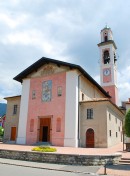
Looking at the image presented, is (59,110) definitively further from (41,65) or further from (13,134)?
(13,134)

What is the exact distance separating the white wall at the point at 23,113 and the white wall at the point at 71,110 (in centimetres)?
640

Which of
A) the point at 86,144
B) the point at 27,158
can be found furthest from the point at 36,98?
the point at 27,158

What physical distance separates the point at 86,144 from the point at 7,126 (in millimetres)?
13018

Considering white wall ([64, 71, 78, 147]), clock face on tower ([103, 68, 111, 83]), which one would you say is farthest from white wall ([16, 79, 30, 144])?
clock face on tower ([103, 68, 111, 83])

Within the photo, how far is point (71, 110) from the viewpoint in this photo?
23859 millimetres

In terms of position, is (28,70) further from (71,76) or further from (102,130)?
(102,130)

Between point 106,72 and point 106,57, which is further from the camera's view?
point 106,57

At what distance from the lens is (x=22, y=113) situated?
91.1 feet

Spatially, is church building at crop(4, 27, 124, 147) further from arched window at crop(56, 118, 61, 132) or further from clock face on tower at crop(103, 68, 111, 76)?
clock face on tower at crop(103, 68, 111, 76)

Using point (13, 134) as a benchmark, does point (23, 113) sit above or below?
above

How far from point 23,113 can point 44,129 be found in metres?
3.84

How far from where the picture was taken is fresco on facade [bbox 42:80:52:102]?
26.3 meters

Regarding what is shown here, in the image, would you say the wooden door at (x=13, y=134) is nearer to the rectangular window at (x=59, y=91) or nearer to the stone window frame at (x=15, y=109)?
the stone window frame at (x=15, y=109)

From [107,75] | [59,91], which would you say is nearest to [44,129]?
[59,91]
